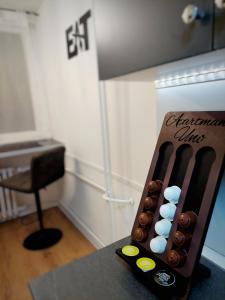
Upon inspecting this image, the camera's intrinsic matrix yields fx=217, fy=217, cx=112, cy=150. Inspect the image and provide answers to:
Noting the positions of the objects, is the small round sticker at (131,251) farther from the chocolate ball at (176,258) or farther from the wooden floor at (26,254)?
the wooden floor at (26,254)

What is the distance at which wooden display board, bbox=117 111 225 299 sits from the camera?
0.54 meters

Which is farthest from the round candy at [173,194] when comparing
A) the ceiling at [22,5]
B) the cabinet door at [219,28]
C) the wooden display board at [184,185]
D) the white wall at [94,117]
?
the ceiling at [22,5]

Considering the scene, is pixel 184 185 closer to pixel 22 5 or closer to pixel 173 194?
pixel 173 194

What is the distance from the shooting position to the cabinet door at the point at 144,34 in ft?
1.36

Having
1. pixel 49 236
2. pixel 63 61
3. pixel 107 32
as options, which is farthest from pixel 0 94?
pixel 107 32

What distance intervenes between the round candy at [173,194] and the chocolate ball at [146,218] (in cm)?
9

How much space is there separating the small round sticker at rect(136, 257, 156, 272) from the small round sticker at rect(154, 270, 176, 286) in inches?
1.0

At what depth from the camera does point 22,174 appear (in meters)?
2.18

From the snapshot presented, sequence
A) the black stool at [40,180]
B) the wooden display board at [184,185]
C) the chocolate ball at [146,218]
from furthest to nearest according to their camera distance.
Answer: the black stool at [40,180], the chocolate ball at [146,218], the wooden display board at [184,185]

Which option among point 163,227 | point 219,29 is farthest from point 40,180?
point 219,29

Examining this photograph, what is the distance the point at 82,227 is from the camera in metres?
2.22

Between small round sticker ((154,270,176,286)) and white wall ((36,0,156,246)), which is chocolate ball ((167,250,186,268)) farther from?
white wall ((36,0,156,246))

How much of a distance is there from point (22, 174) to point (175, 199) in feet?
6.26

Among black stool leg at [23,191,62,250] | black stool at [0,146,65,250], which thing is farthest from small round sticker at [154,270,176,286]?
black stool leg at [23,191,62,250]
